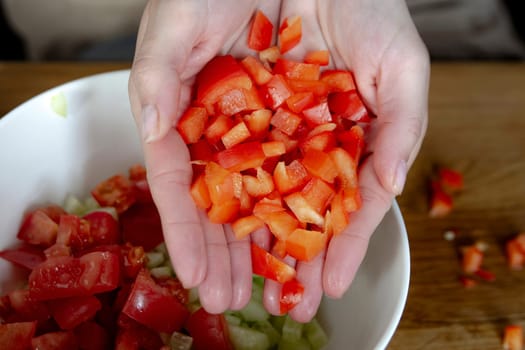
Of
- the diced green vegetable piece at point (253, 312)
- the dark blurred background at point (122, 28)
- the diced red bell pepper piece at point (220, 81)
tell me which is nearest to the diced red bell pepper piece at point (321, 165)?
the diced red bell pepper piece at point (220, 81)

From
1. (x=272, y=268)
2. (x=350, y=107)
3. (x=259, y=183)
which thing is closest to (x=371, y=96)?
(x=350, y=107)

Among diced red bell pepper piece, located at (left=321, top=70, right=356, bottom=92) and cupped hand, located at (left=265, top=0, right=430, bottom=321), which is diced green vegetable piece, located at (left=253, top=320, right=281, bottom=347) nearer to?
cupped hand, located at (left=265, top=0, right=430, bottom=321)

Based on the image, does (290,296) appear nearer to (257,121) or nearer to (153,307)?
(153,307)

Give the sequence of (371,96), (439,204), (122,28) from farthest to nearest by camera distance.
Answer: (122,28)
(439,204)
(371,96)

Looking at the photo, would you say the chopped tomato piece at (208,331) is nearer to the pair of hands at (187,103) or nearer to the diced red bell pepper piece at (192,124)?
the pair of hands at (187,103)

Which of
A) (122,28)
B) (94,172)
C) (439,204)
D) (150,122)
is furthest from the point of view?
(122,28)

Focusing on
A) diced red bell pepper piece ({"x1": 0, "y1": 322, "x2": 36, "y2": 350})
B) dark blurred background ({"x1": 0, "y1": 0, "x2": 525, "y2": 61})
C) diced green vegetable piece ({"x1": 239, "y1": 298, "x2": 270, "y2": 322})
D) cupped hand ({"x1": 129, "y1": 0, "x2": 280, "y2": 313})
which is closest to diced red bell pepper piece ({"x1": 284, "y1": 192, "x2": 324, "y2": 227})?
cupped hand ({"x1": 129, "y1": 0, "x2": 280, "y2": 313})

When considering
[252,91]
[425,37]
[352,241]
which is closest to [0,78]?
[252,91]
